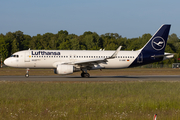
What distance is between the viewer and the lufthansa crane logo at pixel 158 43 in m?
36.0

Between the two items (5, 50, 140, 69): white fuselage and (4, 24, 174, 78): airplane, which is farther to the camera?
(5, 50, 140, 69): white fuselage

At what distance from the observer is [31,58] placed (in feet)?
106

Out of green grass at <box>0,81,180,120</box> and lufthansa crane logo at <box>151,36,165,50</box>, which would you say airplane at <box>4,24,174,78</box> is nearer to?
lufthansa crane logo at <box>151,36,165,50</box>

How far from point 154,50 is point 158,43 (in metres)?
1.17

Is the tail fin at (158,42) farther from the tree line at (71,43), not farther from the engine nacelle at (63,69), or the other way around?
the tree line at (71,43)

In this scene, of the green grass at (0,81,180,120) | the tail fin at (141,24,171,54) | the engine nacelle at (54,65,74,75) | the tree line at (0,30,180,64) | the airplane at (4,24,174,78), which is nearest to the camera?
the green grass at (0,81,180,120)

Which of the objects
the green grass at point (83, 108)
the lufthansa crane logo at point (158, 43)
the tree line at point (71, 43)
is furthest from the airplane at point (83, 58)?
the tree line at point (71, 43)

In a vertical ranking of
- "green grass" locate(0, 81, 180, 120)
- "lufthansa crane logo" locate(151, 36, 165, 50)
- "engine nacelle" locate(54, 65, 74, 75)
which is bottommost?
"green grass" locate(0, 81, 180, 120)

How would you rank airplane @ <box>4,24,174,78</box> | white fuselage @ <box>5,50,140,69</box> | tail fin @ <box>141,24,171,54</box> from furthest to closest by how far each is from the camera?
1. tail fin @ <box>141,24,171,54</box>
2. white fuselage @ <box>5,50,140,69</box>
3. airplane @ <box>4,24,174,78</box>

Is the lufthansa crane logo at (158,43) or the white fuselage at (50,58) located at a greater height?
the lufthansa crane logo at (158,43)

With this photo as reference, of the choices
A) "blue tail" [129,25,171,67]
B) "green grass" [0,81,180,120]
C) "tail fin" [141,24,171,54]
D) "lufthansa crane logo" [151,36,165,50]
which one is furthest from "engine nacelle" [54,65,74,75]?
"green grass" [0,81,180,120]

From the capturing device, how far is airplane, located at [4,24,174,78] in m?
31.8

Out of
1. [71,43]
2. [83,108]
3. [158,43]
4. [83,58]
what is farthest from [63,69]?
[71,43]

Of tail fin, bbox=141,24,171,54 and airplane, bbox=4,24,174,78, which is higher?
tail fin, bbox=141,24,171,54
